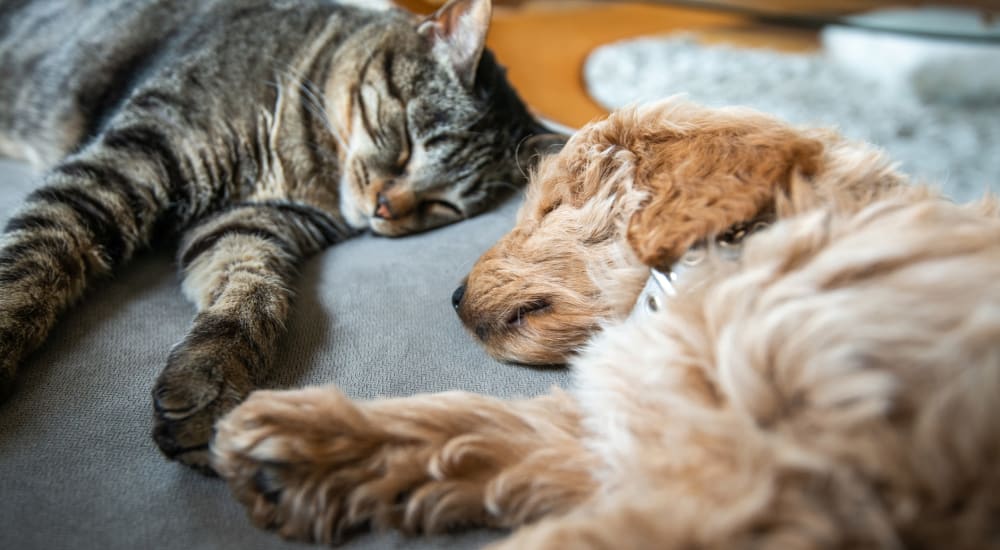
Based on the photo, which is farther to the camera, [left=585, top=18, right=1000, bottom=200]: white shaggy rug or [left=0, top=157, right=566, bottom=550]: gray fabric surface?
[left=585, top=18, right=1000, bottom=200]: white shaggy rug

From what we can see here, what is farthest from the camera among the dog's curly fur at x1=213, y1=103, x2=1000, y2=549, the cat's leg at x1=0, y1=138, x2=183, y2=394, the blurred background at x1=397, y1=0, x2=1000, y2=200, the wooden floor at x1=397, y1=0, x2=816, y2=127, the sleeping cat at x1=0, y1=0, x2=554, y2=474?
the blurred background at x1=397, y1=0, x2=1000, y2=200

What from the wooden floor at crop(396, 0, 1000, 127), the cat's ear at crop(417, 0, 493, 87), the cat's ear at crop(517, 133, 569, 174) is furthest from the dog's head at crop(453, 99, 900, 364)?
the wooden floor at crop(396, 0, 1000, 127)

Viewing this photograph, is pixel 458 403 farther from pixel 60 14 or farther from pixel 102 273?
pixel 60 14

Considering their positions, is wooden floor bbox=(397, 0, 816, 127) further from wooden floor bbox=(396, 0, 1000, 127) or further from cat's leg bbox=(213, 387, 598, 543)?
cat's leg bbox=(213, 387, 598, 543)

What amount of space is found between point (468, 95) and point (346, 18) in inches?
18.0

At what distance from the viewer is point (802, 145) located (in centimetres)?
90

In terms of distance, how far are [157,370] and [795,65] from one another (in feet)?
12.0

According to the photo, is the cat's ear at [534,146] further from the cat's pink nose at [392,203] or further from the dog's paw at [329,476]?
the dog's paw at [329,476]

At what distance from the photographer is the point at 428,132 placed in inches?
65.0

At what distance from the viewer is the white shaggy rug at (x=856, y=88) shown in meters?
2.93

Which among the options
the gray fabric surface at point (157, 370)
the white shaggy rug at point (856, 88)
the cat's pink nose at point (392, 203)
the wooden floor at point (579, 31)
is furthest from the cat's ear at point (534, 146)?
the white shaggy rug at point (856, 88)

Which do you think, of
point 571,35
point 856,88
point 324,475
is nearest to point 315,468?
point 324,475

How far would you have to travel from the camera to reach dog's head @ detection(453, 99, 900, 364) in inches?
34.6

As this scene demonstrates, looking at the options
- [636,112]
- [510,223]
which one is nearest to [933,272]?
[636,112]
